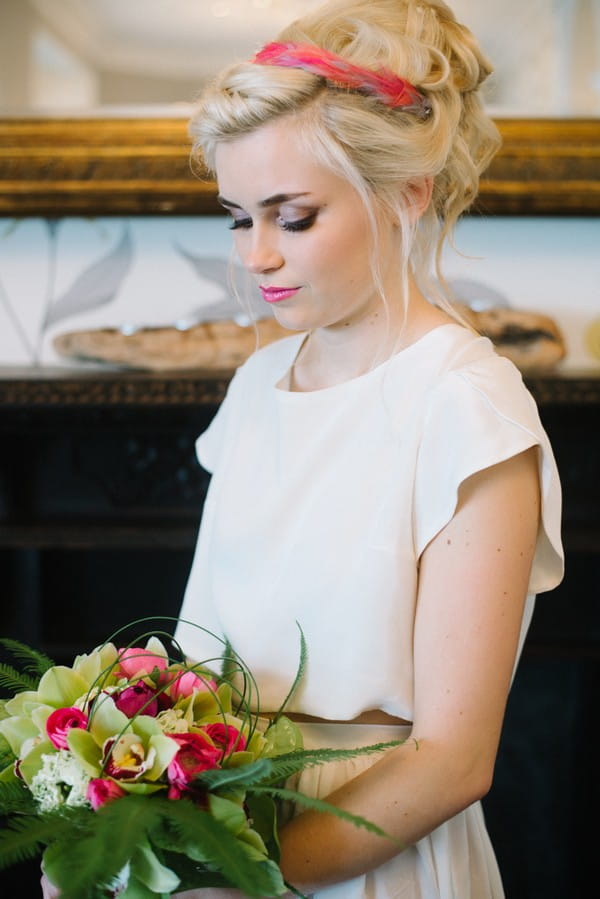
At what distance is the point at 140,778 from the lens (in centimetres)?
81

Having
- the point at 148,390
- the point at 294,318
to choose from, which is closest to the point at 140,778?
the point at 294,318

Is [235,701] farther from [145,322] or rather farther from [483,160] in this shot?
[145,322]

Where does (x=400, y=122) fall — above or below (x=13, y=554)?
above

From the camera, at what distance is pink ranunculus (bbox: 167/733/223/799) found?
2.62ft

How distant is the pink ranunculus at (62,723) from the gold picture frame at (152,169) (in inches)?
48.7

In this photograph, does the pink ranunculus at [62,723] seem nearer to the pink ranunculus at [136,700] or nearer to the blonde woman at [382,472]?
the pink ranunculus at [136,700]

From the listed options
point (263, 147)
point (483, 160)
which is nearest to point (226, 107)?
point (263, 147)

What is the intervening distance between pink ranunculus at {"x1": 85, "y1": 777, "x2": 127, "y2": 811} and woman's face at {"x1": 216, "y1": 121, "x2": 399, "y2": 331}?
19.8 inches

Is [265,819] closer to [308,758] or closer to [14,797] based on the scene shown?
[308,758]

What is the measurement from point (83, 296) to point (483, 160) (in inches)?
40.4

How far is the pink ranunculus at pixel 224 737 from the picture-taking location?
0.88 m

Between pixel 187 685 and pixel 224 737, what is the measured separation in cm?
8

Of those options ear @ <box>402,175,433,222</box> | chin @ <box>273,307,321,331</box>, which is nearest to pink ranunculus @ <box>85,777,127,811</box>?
chin @ <box>273,307,321,331</box>

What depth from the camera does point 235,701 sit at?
1093mm
